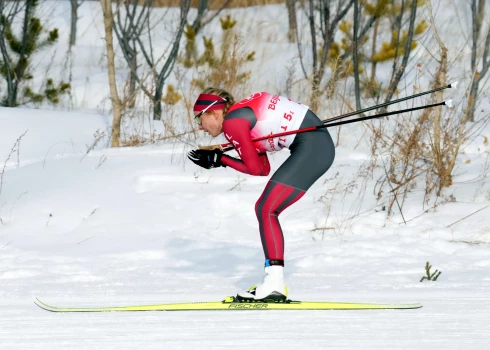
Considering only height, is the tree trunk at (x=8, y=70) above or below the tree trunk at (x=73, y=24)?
below

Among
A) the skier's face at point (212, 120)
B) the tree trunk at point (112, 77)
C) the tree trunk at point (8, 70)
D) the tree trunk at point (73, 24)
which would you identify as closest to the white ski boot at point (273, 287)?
the skier's face at point (212, 120)

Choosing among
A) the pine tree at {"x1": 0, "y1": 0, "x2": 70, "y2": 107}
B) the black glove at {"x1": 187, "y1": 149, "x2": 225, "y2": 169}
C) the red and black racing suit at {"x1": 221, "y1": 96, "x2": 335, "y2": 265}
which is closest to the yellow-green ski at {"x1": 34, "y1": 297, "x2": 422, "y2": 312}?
the red and black racing suit at {"x1": 221, "y1": 96, "x2": 335, "y2": 265}

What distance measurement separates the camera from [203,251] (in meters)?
7.06

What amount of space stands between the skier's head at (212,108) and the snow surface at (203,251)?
1.07m

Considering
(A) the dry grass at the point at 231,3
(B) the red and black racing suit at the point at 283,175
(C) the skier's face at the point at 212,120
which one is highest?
(A) the dry grass at the point at 231,3

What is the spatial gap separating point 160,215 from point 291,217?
1.15 meters

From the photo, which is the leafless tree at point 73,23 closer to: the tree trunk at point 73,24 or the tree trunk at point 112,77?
the tree trunk at point 73,24

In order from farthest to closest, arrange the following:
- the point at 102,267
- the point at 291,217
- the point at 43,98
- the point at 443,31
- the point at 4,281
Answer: the point at 443,31 → the point at 43,98 → the point at 291,217 → the point at 102,267 → the point at 4,281

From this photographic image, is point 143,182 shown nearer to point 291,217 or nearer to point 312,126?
point 291,217

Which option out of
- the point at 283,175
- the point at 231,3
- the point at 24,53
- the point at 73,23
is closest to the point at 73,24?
the point at 73,23

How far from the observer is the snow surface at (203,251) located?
4.36m

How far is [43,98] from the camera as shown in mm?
13609

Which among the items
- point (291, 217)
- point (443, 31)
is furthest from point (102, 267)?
point (443, 31)

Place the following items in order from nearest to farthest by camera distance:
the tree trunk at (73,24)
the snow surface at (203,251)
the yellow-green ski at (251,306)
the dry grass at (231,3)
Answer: the snow surface at (203,251) → the yellow-green ski at (251,306) → the tree trunk at (73,24) → the dry grass at (231,3)
